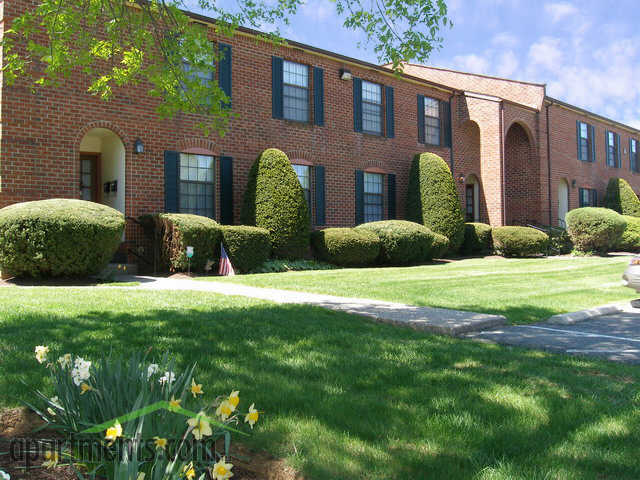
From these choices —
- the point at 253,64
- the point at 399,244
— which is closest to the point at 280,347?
the point at 399,244

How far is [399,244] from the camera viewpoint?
15531mm

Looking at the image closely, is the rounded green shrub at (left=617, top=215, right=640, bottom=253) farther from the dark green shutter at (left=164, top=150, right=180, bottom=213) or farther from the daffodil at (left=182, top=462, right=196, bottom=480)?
the daffodil at (left=182, top=462, right=196, bottom=480)

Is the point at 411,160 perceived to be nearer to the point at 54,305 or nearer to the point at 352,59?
the point at 352,59

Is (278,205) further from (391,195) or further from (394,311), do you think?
(394,311)

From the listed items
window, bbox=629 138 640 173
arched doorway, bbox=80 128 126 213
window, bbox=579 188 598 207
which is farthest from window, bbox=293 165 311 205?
window, bbox=629 138 640 173

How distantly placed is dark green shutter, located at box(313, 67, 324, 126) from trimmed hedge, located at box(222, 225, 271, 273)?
5219 mm

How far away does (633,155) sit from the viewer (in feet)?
107

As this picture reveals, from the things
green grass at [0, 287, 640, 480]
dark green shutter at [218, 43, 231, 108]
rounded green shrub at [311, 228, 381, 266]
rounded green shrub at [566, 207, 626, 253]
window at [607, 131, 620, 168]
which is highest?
window at [607, 131, 620, 168]

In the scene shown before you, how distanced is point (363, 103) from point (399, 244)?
17.8 ft

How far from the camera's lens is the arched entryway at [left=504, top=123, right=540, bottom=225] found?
23328 mm

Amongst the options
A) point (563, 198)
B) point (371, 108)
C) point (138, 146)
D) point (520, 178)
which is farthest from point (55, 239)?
point (563, 198)

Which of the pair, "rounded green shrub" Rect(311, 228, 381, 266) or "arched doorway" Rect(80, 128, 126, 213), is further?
"rounded green shrub" Rect(311, 228, 381, 266)

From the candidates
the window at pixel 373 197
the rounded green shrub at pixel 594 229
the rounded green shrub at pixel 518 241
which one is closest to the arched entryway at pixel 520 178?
the rounded green shrub at pixel 594 229

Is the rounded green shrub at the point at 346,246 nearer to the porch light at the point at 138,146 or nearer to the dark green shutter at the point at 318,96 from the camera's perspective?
the dark green shutter at the point at 318,96
